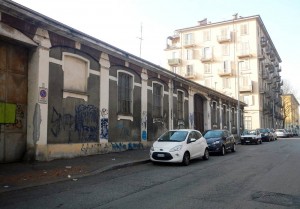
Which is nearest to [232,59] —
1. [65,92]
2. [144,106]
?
[144,106]

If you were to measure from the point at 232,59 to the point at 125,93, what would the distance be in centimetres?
4543

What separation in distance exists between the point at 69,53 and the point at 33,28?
2.27 metres

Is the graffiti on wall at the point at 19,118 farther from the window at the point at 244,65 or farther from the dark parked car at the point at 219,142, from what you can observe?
the window at the point at 244,65

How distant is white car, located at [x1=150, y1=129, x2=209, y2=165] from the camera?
1409 centimetres

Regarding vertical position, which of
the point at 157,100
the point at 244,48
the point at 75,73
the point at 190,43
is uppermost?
the point at 190,43

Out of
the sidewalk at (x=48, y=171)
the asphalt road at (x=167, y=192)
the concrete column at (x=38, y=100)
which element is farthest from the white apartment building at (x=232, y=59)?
the asphalt road at (x=167, y=192)

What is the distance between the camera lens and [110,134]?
709 inches

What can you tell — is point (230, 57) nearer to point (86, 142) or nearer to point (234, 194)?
point (86, 142)

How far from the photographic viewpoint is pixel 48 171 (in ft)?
36.4

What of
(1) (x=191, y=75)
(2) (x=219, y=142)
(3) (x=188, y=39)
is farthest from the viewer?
(3) (x=188, y=39)

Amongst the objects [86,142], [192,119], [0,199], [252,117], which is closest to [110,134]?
[86,142]

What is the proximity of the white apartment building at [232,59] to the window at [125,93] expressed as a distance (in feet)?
132

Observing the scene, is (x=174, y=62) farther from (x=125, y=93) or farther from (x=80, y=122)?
(x=80, y=122)

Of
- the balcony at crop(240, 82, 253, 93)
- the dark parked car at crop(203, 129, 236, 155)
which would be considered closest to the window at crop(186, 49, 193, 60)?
the balcony at crop(240, 82, 253, 93)
